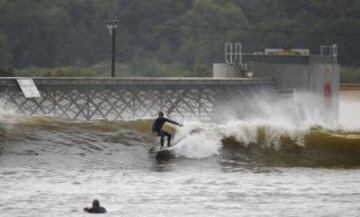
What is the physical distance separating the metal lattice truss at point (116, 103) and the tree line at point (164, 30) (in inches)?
2240

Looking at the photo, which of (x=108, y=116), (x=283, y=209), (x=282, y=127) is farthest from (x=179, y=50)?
(x=283, y=209)

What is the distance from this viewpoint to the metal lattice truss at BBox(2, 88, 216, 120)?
178ft

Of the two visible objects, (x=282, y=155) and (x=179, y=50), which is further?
(x=179, y=50)

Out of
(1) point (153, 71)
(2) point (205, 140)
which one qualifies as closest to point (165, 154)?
(2) point (205, 140)

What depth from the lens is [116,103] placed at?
186 ft

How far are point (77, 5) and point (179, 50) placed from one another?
13474mm

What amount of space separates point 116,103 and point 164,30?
83908 millimetres

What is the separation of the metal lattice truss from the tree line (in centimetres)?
5690

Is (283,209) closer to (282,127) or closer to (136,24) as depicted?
(282,127)

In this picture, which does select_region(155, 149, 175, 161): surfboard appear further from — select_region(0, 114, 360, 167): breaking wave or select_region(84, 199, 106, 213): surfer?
select_region(84, 199, 106, 213): surfer

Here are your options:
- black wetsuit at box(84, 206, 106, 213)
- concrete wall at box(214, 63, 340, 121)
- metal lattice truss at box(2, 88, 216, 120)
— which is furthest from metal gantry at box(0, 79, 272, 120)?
black wetsuit at box(84, 206, 106, 213)

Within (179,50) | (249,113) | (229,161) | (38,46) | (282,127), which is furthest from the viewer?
(179,50)

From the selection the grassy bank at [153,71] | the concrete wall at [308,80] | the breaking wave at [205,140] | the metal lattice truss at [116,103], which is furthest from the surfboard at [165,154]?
the grassy bank at [153,71]

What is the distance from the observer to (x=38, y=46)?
12300cm
